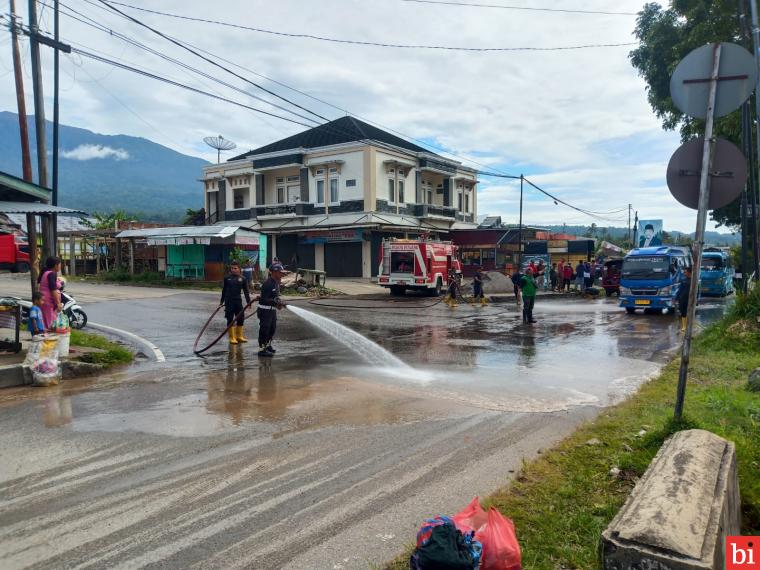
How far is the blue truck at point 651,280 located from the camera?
64.1 ft

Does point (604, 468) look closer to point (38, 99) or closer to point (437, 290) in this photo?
point (38, 99)

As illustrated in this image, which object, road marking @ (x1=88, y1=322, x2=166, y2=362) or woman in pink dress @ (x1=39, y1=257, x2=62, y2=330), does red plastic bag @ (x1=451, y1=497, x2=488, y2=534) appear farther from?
woman in pink dress @ (x1=39, y1=257, x2=62, y2=330)

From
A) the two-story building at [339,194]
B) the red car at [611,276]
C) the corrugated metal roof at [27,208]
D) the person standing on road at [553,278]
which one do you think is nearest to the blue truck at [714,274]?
the red car at [611,276]

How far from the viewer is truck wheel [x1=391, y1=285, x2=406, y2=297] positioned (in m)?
27.9

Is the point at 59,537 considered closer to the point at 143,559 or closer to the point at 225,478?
the point at 143,559

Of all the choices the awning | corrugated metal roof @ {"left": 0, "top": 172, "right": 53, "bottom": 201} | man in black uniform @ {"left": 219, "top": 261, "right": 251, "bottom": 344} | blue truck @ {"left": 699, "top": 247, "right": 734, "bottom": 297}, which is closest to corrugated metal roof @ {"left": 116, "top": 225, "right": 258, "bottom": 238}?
the awning

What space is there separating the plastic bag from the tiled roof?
35.8 meters

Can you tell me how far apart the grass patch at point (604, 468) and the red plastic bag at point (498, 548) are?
0.31 m

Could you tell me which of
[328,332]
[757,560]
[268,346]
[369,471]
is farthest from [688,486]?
[328,332]

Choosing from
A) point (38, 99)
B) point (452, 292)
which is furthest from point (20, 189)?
point (452, 292)

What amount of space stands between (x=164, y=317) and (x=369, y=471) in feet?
47.3

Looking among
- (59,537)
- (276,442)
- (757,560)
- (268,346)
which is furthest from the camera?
(268,346)

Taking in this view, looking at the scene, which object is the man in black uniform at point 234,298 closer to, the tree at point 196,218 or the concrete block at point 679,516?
the concrete block at point 679,516

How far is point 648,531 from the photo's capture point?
274 centimetres
